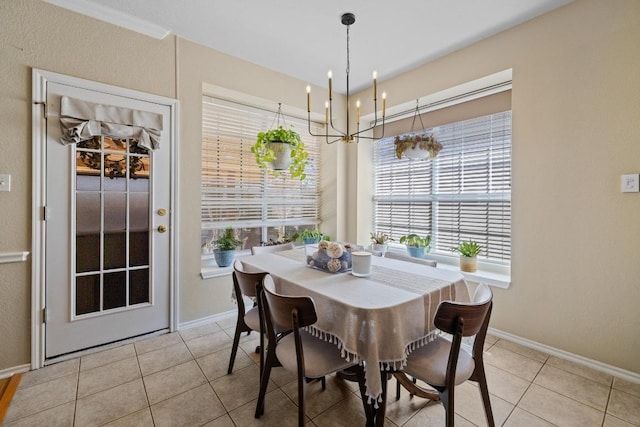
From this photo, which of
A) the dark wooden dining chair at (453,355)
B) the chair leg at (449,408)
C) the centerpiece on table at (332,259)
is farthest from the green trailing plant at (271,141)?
the chair leg at (449,408)

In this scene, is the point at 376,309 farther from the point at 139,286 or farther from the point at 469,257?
the point at 139,286

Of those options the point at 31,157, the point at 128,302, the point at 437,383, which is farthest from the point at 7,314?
the point at 437,383

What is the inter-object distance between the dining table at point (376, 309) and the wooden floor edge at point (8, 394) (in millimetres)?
1717

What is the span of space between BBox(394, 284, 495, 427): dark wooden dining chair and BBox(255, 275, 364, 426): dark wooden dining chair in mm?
326

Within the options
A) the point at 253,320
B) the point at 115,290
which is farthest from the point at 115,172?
the point at 253,320

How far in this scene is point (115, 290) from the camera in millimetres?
2420

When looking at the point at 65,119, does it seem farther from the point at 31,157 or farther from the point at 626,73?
the point at 626,73

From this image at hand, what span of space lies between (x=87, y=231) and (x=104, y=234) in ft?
0.37

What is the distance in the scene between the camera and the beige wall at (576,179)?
1974 mm

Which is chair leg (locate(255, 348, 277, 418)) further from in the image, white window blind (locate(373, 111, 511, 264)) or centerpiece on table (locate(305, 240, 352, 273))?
white window blind (locate(373, 111, 511, 264))

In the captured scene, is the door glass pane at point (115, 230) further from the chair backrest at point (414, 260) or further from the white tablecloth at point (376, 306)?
the chair backrest at point (414, 260)

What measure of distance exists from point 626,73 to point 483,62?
1.01 m

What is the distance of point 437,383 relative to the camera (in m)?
1.33

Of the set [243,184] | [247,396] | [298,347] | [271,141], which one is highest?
[271,141]
